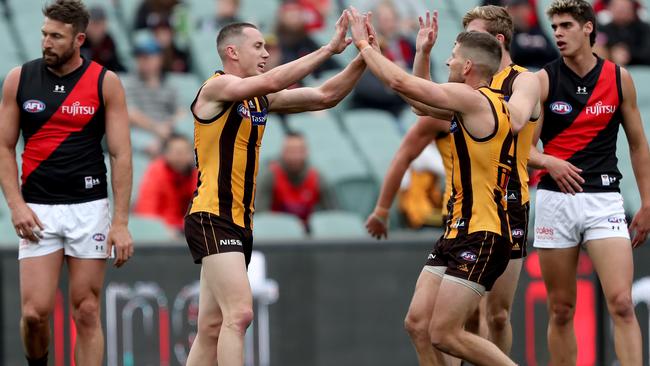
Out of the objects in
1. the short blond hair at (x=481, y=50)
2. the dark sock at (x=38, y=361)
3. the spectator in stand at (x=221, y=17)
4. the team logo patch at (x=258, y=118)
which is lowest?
the dark sock at (x=38, y=361)

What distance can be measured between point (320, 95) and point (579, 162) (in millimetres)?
1946

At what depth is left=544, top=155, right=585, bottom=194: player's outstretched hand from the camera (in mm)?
8633

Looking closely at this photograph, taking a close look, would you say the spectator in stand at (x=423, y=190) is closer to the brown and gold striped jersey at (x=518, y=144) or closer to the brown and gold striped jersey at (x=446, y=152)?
the brown and gold striped jersey at (x=446, y=152)

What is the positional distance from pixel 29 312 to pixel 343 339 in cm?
428

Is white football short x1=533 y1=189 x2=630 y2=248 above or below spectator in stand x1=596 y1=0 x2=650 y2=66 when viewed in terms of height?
below

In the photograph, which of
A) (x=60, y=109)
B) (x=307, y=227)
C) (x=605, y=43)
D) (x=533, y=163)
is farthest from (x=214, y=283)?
(x=605, y=43)

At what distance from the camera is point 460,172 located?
314 inches

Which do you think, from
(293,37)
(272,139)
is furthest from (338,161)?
(293,37)

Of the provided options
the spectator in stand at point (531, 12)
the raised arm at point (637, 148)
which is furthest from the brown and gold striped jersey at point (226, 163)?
the spectator in stand at point (531, 12)

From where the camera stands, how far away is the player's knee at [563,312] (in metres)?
8.89

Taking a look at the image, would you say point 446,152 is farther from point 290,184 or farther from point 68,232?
point 290,184

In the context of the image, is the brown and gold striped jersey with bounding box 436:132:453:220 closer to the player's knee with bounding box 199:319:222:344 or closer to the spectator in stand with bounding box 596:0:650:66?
the player's knee with bounding box 199:319:222:344

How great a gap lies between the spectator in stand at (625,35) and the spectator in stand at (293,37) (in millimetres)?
3344

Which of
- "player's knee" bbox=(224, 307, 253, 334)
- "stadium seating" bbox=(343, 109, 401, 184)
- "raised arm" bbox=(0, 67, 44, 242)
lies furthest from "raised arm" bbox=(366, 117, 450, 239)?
"stadium seating" bbox=(343, 109, 401, 184)
